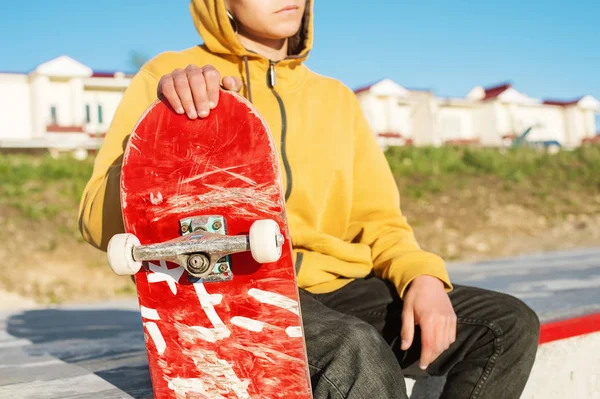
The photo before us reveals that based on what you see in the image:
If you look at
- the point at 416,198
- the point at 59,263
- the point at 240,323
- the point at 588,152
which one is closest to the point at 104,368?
the point at 240,323

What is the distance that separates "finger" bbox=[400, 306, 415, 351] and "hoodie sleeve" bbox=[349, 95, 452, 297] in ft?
0.46

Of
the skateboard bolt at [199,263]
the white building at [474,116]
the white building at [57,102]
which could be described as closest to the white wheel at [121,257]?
the skateboard bolt at [199,263]

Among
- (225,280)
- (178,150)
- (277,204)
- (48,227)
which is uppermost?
(178,150)

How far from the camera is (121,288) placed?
770 cm

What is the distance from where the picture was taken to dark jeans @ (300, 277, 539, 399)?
133 centimetres

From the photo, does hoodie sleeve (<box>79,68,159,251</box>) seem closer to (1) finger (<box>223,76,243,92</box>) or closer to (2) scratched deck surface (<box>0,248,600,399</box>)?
(1) finger (<box>223,76,243,92</box>)

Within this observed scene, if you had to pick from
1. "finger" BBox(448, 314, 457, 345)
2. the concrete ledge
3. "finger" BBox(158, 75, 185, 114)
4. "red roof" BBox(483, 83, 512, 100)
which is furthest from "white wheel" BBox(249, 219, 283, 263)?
"red roof" BBox(483, 83, 512, 100)

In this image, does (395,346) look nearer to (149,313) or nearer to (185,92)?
(149,313)

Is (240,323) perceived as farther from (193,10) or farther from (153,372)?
(193,10)

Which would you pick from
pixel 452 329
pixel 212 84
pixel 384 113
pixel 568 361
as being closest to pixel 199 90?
pixel 212 84

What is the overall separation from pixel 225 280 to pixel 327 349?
10.3 inches

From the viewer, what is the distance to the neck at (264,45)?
1.88 meters

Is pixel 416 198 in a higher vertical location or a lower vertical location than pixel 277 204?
lower

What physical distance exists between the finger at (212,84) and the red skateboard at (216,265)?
0.07 feet
